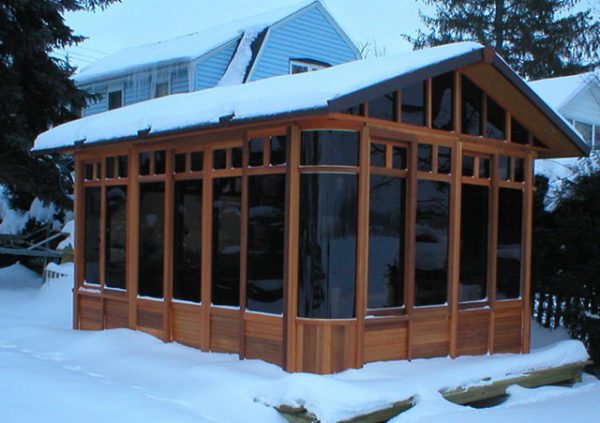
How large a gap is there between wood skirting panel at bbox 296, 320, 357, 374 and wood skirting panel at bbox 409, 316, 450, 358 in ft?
2.91

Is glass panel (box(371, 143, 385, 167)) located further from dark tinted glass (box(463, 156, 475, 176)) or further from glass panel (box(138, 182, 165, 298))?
glass panel (box(138, 182, 165, 298))

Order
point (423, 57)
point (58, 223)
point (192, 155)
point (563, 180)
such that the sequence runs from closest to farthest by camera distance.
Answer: point (423, 57), point (192, 155), point (563, 180), point (58, 223)

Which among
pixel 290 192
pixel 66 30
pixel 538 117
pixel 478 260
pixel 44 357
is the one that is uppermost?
pixel 66 30

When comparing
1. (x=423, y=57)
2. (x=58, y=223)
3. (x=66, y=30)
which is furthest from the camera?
(x=58, y=223)

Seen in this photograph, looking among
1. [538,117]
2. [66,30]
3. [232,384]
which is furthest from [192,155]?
[66,30]

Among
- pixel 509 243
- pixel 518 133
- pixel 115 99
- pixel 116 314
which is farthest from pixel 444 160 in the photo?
pixel 115 99

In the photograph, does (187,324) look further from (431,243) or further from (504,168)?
(504,168)

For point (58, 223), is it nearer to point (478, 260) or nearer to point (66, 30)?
point (66, 30)

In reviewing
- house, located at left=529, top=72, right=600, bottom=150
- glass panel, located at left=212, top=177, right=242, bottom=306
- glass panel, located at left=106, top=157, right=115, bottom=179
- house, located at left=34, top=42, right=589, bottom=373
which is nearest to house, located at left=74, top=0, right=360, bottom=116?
house, located at left=529, top=72, right=600, bottom=150

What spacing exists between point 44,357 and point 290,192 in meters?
3.78

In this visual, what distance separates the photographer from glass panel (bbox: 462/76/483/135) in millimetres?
7734

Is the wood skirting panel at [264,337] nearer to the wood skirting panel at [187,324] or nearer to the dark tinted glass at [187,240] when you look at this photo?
the wood skirting panel at [187,324]

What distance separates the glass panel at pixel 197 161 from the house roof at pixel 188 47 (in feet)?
40.9

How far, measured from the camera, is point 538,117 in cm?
805
